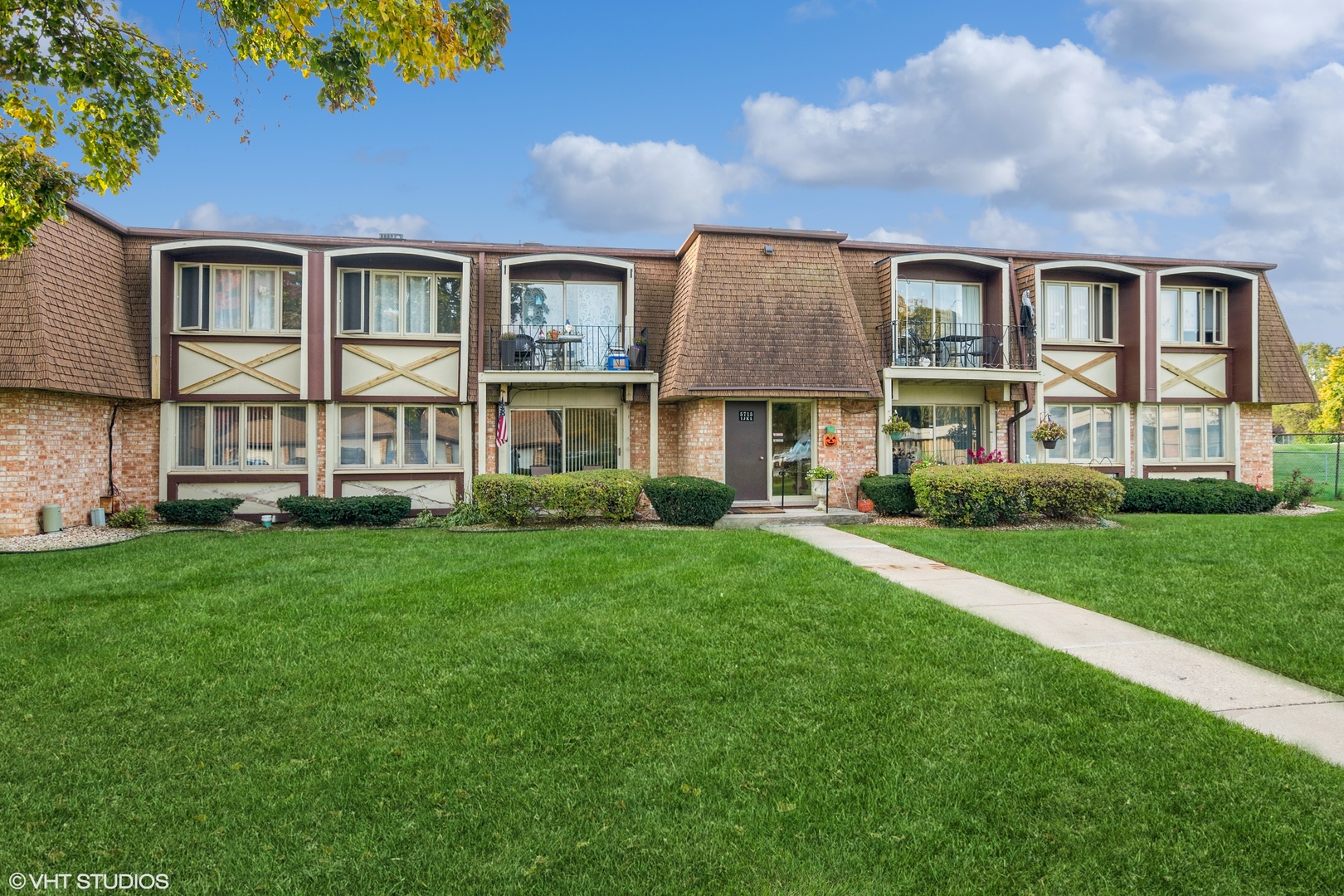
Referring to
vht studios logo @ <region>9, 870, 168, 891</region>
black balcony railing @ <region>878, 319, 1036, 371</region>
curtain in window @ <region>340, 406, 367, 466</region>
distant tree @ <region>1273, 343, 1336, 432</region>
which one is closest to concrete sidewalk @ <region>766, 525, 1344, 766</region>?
vht studios logo @ <region>9, 870, 168, 891</region>

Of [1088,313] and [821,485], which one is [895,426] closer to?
[821,485]

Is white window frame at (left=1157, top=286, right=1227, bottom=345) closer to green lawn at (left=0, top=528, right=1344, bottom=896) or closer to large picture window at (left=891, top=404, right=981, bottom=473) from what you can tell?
large picture window at (left=891, top=404, right=981, bottom=473)

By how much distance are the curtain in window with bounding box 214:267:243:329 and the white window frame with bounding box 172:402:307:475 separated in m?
1.63

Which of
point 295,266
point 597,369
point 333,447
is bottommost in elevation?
point 333,447

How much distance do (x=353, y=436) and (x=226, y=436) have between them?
8.01 feet

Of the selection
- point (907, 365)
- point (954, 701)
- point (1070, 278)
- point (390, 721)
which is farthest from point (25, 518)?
point (1070, 278)

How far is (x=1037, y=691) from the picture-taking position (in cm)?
497

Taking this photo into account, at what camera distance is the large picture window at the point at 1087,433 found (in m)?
17.9

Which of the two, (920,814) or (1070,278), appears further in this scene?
(1070,278)

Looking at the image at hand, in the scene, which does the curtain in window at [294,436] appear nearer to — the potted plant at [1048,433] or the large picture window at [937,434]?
the large picture window at [937,434]

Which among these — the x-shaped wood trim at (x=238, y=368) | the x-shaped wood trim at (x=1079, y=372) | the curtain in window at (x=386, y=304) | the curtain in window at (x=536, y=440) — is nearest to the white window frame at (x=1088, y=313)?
the x-shaped wood trim at (x=1079, y=372)

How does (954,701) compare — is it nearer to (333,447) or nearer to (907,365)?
(907,365)

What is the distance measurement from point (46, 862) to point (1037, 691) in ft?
17.5

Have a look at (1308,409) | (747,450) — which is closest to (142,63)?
(747,450)
